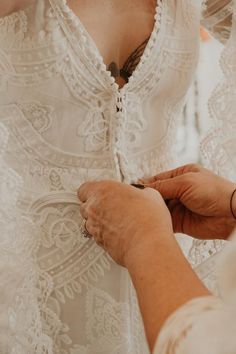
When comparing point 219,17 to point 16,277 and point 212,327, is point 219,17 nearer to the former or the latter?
point 16,277

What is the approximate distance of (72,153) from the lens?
2.60 ft

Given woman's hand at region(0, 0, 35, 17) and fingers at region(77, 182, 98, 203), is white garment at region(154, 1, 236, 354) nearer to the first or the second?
fingers at region(77, 182, 98, 203)

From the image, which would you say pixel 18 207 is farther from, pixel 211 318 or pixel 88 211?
pixel 211 318

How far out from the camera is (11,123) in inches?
30.5

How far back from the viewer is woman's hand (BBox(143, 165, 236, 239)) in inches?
28.6

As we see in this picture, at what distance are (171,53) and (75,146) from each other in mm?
192

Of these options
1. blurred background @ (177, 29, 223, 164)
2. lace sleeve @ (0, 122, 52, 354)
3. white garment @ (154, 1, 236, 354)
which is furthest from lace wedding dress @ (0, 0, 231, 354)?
white garment @ (154, 1, 236, 354)

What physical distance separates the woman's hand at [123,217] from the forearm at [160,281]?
1 cm

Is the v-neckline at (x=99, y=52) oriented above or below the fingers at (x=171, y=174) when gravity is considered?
above

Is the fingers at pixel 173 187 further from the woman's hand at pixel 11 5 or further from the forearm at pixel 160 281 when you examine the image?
the woman's hand at pixel 11 5

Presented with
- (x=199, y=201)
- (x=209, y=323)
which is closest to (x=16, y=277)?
(x=199, y=201)

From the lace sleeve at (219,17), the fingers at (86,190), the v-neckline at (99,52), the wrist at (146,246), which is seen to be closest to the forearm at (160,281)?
the wrist at (146,246)

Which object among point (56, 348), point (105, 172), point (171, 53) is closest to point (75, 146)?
point (105, 172)

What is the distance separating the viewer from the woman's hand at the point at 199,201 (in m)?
0.73
